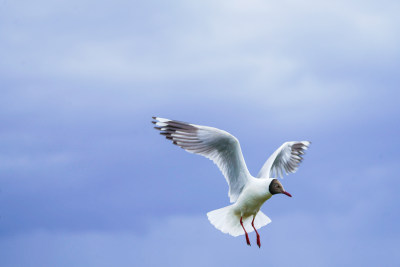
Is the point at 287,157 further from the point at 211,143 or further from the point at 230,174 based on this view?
the point at 211,143

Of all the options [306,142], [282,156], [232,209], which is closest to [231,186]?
[232,209]

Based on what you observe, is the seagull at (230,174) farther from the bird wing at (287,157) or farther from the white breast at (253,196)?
the bird wing at (287,157)

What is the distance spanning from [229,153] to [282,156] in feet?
7.13

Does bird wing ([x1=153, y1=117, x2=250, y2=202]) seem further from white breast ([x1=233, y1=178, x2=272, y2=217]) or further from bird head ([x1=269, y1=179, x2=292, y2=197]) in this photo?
bird head ([x1=269, y1=179, x2=292, y2=197])

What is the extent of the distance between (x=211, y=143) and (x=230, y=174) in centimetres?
64

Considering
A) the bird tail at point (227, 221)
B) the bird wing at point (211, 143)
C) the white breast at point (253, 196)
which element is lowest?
the bird tail at point (227, 221)

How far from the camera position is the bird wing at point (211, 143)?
9492 millimetres

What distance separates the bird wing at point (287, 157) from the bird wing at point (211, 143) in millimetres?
1148

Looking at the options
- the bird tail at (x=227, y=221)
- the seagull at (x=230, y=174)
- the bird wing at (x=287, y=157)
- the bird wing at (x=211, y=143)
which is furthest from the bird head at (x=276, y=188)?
the bird wing at (x=287, y=157)

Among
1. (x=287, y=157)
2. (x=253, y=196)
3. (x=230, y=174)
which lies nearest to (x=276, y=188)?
(x=253, y=196)

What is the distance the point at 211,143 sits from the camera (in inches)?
378

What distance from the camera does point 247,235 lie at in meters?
9.71

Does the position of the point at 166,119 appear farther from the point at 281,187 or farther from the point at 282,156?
the point at 282,156

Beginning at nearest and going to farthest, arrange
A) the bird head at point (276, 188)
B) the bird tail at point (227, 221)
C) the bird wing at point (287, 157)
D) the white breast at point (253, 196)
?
the bird head at point (276, 188) < the white breast at point (253, 196) < the bird tail at point (227, 221) < the bird wing at point (287, 157)
